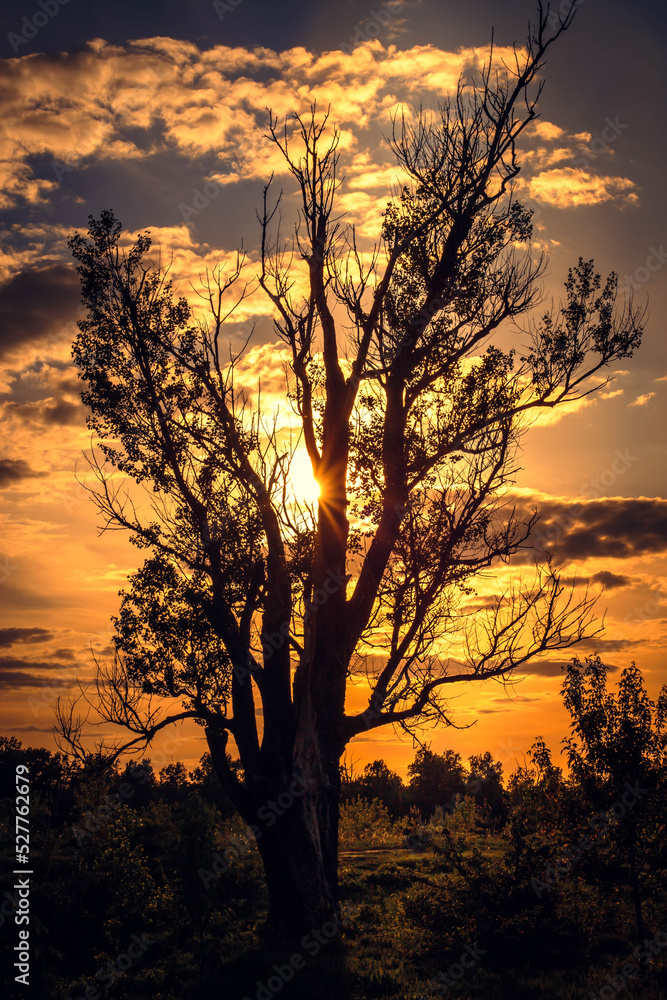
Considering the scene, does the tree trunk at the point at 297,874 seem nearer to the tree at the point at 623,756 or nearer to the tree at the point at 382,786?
the tree at the point at 623,756

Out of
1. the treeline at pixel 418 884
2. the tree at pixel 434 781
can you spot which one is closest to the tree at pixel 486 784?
the tree at pixel 434 781

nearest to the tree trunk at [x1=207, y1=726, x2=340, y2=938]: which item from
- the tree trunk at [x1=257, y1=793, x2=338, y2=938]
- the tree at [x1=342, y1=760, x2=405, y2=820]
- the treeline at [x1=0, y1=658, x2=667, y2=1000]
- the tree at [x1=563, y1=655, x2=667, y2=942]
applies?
the tree trunk at [x1=257, y1=793, x2=338, y2=938]

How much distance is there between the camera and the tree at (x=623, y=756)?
1463 cm

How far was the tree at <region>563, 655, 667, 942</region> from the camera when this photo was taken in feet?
48.0

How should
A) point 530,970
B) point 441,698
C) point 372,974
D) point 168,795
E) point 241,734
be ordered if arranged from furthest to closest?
point 168,795 → point 441,698 → point 241,734 → point 530,970 → point 372,974

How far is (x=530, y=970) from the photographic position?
13984 mm

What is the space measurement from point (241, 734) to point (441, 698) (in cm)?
533

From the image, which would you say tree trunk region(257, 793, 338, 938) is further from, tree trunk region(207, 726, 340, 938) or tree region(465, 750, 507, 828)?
tree region(465, 750, 507, 828)

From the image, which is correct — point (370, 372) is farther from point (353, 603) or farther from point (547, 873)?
point (547, 873)

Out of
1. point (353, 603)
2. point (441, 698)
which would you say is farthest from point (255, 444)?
point (441, 698)

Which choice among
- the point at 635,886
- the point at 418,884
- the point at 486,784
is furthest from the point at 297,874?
the point at 486,784

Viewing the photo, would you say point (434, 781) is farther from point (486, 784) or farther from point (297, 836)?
point (297, 836)

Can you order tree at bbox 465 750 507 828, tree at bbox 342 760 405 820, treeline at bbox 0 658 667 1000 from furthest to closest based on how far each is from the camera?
tree at bbox 342 760 405 820 → tree at bbox 465 750 507 828 → treeline at bbox 0 658 667 1000

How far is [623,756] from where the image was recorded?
14984 millimetres
